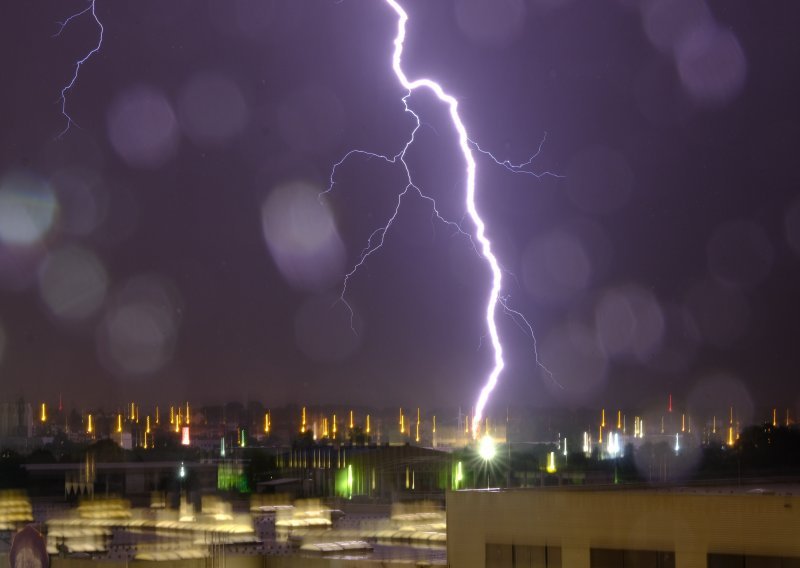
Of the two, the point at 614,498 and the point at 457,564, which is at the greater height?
the point at 614,498

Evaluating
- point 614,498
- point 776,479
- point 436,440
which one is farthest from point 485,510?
point 436,440

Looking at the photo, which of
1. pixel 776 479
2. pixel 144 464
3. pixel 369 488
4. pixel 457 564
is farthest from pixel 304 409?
pixel 457 564

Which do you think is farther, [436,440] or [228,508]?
[436,440]

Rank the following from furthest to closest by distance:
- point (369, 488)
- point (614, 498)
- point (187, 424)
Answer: point (187, 424) < point (369, 488) < point (614, 498)

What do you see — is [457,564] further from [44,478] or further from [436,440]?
[436,440]

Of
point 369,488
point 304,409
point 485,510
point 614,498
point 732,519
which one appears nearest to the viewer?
point 732,519

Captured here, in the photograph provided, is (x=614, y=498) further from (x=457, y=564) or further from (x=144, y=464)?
(x=144, y=464)
